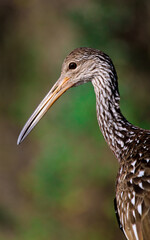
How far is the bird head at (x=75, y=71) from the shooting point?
491 cm

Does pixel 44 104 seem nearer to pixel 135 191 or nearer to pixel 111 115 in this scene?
pixel 111 115

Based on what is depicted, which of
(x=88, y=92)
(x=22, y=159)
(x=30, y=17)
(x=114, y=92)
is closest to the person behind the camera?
(x=114, y=92)

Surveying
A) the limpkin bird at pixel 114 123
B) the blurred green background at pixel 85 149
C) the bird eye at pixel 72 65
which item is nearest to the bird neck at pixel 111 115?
the limpkin bird at pixel 114 123

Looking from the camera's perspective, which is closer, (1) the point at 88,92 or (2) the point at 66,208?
(1) the point at 88,92

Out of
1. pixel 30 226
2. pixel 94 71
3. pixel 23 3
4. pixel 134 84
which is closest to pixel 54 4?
pixel 23 3

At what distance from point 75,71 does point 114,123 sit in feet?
1.93

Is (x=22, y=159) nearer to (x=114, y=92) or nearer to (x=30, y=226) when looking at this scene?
(x=30, y=226)

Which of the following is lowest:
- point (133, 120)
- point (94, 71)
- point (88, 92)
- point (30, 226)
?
point (30, 226)

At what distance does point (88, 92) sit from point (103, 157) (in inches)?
54.6

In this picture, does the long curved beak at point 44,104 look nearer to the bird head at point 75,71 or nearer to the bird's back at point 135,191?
the bird head at point 75,71

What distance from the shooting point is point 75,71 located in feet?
16.2

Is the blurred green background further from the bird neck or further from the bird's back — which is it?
the bird's back

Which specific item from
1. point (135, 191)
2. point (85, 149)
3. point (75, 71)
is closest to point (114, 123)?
point (75, 71)

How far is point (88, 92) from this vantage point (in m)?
7.61
